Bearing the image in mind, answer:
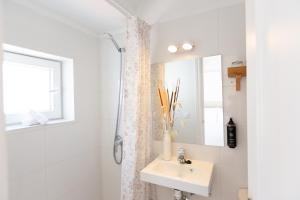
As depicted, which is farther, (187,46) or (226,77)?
(187,46)

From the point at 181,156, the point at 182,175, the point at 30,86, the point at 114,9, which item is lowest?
the point at 182,175

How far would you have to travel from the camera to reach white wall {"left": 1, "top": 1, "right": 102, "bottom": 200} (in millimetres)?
1298

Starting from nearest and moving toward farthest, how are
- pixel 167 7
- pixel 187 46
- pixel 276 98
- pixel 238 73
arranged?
pixel 276 98, pixel 238 73, pixel 187 46, pixel 167 7

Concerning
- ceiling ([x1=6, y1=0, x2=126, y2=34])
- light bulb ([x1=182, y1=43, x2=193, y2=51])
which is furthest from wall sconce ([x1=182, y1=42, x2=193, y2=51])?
ceiling ([x1=6, y1=0, x2=126, y2=34])

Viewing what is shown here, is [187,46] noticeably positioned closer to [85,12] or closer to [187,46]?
[187,46]

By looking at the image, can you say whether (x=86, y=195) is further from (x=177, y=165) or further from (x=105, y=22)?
(x=105, y=22)

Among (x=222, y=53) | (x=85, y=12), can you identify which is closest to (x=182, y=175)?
(x=222, y=53)

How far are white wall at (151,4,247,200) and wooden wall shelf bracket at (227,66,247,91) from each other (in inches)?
1.8

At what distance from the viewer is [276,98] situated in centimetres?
41

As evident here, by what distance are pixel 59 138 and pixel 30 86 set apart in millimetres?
555

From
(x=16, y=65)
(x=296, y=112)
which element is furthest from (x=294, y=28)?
(x=16, y=65)

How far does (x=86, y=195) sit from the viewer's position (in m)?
1.89

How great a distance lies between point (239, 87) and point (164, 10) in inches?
40.5

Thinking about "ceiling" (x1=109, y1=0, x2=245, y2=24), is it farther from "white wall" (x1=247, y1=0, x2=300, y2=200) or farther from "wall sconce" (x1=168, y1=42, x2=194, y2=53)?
"white wall" (x1=247, y1=0, x2=300, y2=200)
